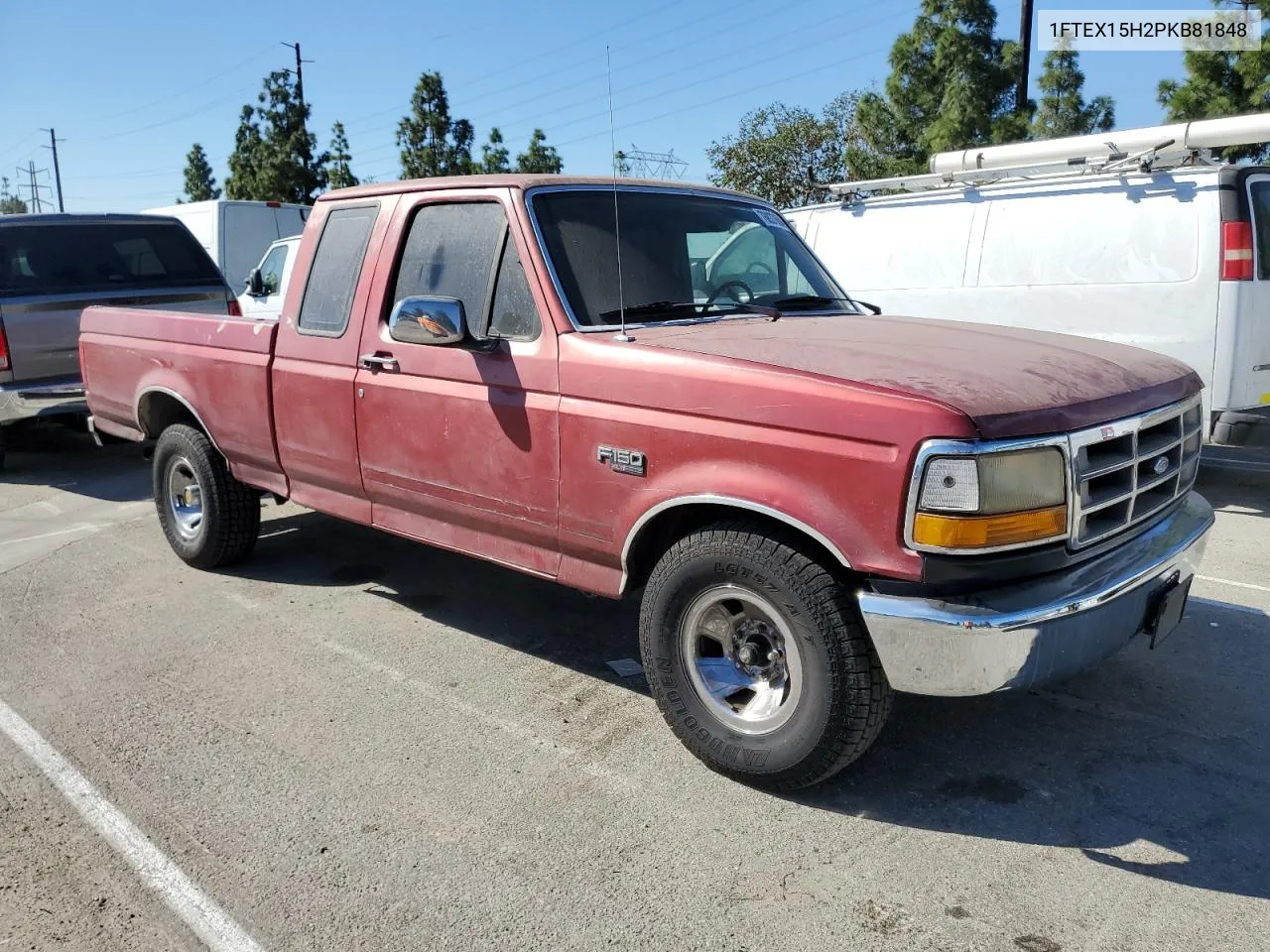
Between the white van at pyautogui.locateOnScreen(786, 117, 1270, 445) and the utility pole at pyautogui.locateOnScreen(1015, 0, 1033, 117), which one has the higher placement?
the utility pole at pyautogui.locateOnScreen(1015, 0, 1033, 117)

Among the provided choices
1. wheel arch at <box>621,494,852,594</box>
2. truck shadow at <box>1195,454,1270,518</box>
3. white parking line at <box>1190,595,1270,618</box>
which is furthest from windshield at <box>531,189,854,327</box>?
truck shadow at <box>1195,454,1270,518</box>

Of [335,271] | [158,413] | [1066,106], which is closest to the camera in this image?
[335,271]

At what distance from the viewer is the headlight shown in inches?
108

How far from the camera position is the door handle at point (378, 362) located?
14.0 ft

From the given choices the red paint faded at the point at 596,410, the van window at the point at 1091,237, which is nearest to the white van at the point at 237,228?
the red paint faded at the point at 596,410

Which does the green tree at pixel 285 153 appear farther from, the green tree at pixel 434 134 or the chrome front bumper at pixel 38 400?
the chrome front bumper at pixel 38 400

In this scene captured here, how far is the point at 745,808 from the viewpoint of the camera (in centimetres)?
323

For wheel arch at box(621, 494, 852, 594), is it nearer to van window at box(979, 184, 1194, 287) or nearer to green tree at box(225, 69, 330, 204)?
van window at box(979, 184, 1194, 287)

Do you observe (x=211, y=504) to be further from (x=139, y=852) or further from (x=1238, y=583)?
(x=1238, y=583)

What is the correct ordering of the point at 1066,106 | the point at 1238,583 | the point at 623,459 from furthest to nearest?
1. the point at 1066,106
2. the point at 1238,583
3. the point at 623,459

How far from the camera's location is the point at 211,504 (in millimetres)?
5516

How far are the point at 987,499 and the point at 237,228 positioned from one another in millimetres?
14432

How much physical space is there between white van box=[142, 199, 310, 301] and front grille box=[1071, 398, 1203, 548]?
13438 millimetres

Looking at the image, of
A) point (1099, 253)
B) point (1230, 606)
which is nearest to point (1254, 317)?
point (1099, 253)
